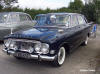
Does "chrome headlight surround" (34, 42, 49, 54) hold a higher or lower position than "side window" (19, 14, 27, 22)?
lower

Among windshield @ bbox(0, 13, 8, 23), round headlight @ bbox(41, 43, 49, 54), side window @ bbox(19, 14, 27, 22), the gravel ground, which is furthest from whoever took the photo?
side window @ bbox(19, 14, 27, 22)

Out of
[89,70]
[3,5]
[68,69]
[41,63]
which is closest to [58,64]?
[68,69]

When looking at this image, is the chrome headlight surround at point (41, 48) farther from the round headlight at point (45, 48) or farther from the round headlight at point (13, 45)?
the round headlight at point (13, 45)

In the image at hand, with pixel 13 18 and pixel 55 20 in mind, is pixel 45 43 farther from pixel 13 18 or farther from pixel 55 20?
pixel 13 18

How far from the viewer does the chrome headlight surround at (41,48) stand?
4072 millimetres

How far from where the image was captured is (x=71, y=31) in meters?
5.14

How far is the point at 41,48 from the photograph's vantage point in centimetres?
414

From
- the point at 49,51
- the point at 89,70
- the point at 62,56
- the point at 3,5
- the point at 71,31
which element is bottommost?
the point at 89,70

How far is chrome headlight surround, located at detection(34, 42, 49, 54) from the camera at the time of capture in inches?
160

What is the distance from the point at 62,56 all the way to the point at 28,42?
1273mm

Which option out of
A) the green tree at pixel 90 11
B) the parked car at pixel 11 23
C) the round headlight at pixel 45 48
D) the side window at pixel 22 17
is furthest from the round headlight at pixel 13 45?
the green tree at pixel 90 11

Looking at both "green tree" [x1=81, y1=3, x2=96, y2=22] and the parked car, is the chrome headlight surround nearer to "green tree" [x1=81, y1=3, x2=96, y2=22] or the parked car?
the parked car

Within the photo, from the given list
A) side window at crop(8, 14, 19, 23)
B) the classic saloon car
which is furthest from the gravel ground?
side window at crop(8, 14, 19, 23)

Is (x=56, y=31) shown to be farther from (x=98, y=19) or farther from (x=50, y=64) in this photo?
(x=98, y=19)
